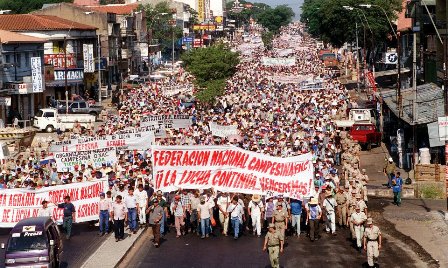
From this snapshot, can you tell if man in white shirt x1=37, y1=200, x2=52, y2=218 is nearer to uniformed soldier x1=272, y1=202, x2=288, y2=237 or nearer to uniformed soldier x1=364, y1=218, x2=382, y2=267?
uniformed soldier x1=272, y1=202, x2=288, y2=237

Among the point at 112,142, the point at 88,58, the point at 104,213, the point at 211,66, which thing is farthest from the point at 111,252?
the point at 88,58

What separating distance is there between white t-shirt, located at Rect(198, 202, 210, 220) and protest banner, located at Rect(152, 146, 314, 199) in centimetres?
83

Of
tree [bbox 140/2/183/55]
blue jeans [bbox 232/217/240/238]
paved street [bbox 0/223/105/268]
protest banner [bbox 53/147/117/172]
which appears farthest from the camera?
tree [bbox 140/2/183/55]

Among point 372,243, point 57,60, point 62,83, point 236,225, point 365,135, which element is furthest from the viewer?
point 57,60

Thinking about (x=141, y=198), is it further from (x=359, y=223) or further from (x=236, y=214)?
(x=359, y=223)

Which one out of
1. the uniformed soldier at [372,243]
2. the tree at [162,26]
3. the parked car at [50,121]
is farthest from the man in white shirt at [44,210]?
the tree at [162,26]

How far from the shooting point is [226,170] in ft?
86.4

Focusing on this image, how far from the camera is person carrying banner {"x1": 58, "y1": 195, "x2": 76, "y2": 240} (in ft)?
83.9

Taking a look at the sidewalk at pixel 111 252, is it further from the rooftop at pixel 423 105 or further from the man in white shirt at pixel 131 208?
the rooftop at pixel 423 105

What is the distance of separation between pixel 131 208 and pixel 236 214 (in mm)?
2849

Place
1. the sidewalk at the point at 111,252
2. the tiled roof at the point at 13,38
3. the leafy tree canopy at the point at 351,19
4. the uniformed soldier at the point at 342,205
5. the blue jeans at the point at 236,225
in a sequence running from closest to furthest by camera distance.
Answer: the sidewalk at the point at 111,252 → the blue jeans at the point at 236,225 → the uniformed soldier at the point at 342,205 → the tiled roof at the point at 13,38 → the leafy tree canopy at the point at 351,19

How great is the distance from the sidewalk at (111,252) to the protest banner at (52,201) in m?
1.09

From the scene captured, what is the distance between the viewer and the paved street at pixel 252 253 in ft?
73.8

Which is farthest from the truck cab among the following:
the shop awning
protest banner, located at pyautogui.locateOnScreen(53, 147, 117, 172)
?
the shop awning
